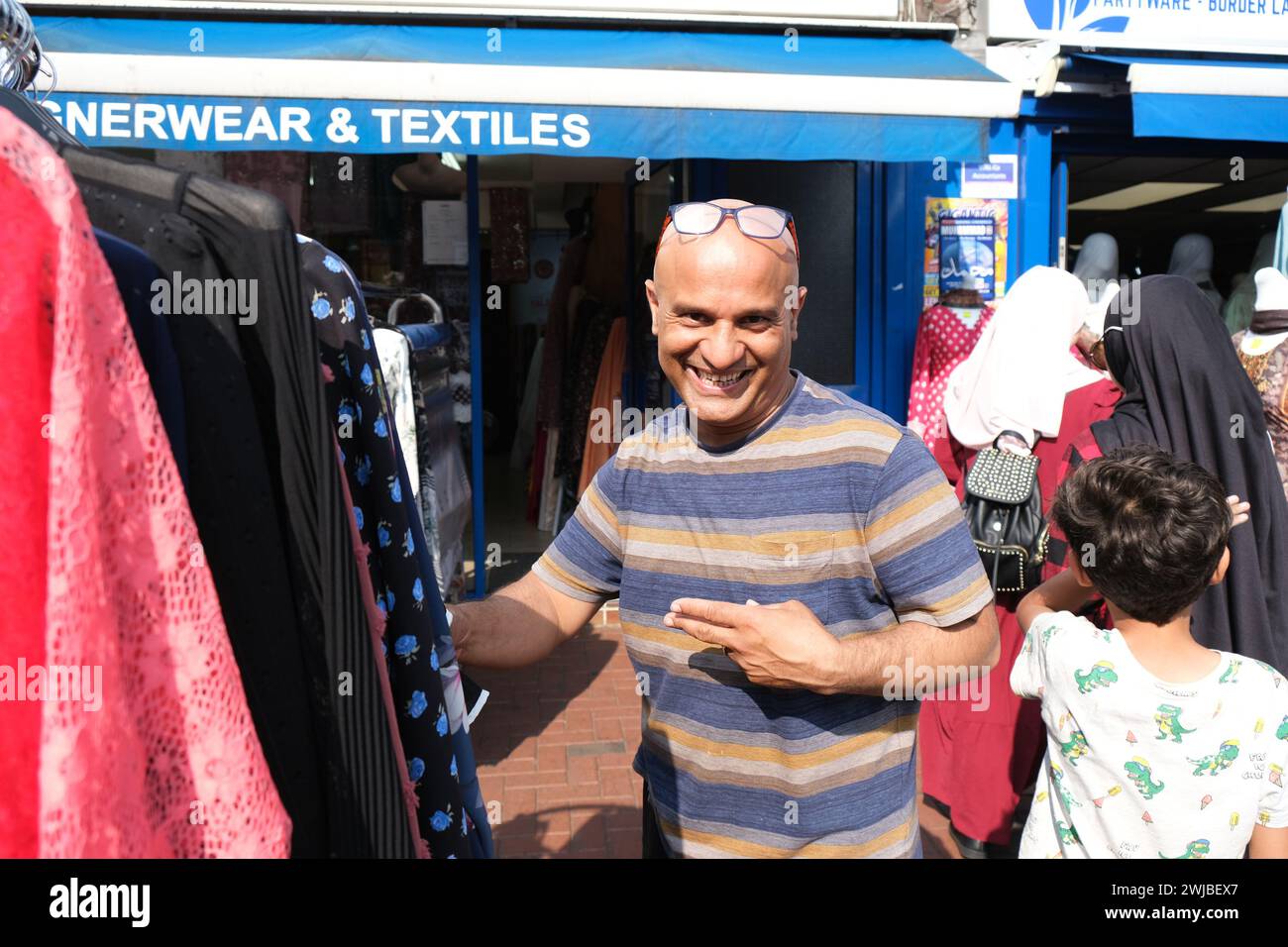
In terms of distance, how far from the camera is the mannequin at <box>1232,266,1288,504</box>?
4.46 m

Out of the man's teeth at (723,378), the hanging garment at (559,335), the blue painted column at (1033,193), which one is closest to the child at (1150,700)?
the man's teeth at (723,378)

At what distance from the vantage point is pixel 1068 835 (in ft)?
6.41

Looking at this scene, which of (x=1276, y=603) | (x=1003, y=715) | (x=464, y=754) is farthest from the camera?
(x=1003, y=715)

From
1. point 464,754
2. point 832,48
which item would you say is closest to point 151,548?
point 464,754

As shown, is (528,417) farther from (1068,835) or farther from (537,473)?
(1068,835)

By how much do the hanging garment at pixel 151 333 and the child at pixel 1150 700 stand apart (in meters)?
1.77

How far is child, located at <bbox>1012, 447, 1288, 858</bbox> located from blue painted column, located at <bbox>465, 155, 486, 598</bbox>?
14.6ft

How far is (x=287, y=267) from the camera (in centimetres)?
93

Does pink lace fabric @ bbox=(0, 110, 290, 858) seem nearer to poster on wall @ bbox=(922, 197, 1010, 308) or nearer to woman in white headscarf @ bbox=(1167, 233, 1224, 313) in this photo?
poster on wall @ bbox=(922, 197, 1010, 308)

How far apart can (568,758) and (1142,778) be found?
9.21 ft

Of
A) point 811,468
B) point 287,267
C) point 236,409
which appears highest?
point 287,267

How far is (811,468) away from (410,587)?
699 mm

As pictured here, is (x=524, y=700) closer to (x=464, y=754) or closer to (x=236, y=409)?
(x=464, y=754)

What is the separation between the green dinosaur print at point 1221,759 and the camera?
178 centimetres
